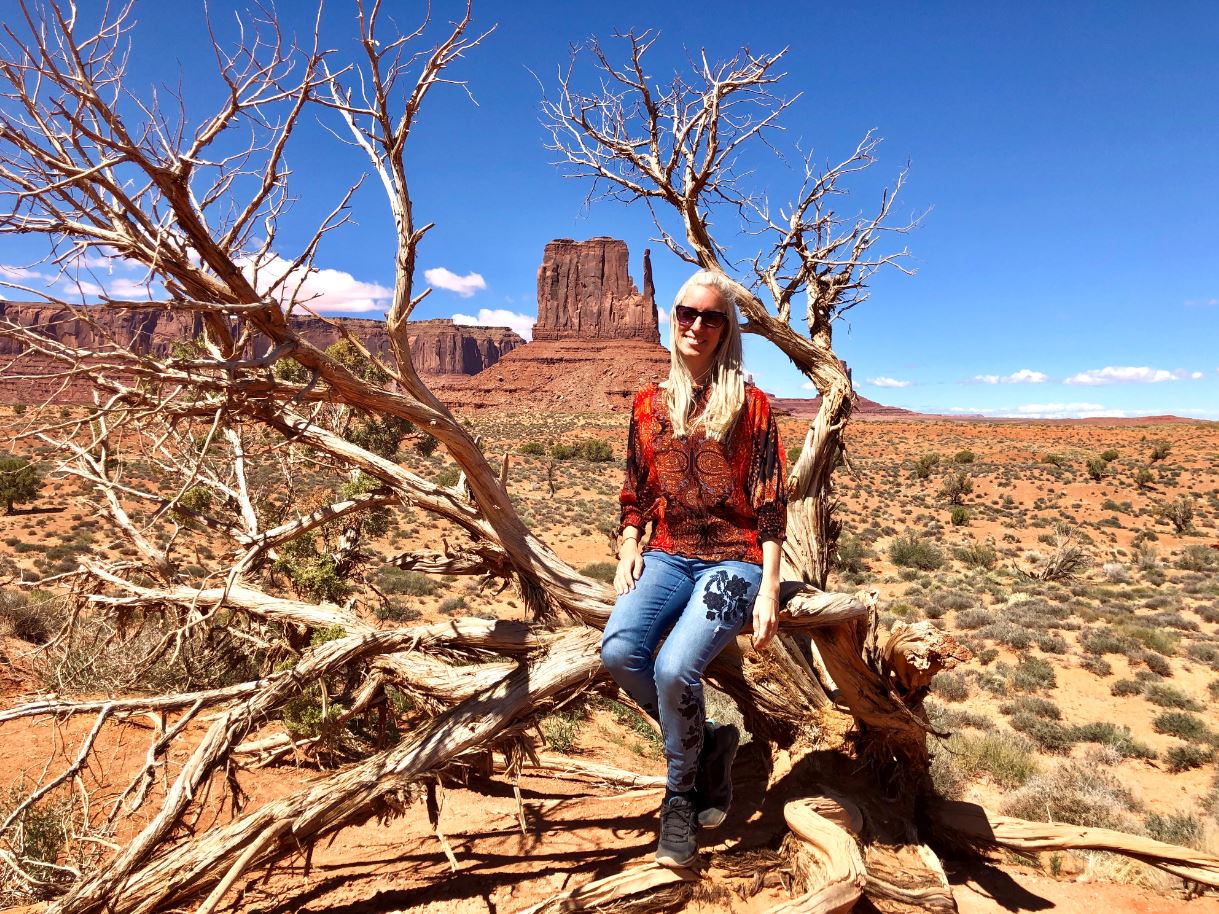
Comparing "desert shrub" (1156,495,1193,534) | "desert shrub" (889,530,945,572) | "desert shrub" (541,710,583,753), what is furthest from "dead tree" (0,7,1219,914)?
"desert shrub" (1156,495,1193,534)

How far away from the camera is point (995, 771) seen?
6.30 meters

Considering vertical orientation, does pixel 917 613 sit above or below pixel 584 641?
below

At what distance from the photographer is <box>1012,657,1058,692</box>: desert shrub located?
29.5ft

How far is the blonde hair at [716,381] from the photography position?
2.53 m

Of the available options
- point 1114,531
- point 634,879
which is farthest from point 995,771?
point 1114,531

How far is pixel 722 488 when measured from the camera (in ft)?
8.30

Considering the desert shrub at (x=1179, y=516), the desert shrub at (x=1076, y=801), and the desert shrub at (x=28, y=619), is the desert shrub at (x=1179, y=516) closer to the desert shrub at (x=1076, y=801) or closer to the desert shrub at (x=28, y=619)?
the desert shrub at (x=1076, y=801)

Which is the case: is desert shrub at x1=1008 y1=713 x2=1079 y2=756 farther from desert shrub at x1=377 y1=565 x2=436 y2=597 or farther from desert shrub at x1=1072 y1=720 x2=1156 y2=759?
desert shrub at x1=377 y1=565 x2=436 y2=597

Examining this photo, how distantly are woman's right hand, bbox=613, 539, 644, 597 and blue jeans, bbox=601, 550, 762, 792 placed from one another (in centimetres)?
4

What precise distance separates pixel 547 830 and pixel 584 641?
1.58 meters

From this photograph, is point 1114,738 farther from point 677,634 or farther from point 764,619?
point 677,634

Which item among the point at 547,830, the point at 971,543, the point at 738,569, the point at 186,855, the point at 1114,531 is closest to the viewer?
the point at 738,569

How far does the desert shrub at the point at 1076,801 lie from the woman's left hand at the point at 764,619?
4237 millimetres

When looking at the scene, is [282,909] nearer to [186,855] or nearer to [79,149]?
[186,855]
